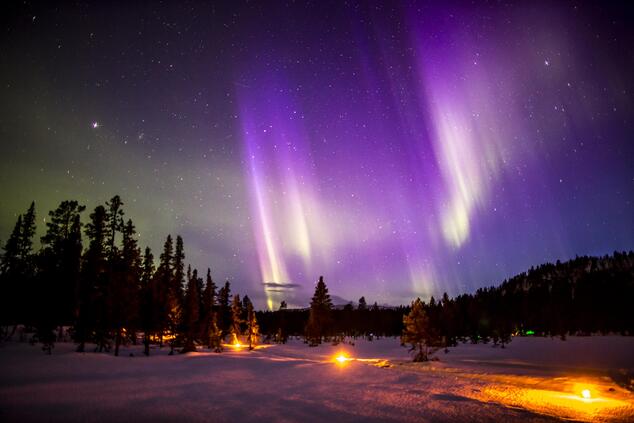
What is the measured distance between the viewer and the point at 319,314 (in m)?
81.0

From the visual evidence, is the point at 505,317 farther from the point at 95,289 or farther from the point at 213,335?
the point at 95,289

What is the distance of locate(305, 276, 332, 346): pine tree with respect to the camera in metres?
80.4

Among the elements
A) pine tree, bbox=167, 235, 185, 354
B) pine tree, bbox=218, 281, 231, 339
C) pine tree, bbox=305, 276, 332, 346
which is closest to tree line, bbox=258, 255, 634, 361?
pine tree, bbox=305, 276, 332, 346

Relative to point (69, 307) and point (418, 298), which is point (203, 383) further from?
point (418, 298)

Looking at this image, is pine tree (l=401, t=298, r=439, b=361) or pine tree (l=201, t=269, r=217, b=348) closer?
pine tree (l=401, t=298, r=439, b=361)

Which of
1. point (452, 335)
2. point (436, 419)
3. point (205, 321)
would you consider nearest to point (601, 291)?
point (452, 335)

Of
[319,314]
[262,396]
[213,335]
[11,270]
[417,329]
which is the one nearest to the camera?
[262,396]

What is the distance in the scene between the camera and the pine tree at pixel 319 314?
8038 cm

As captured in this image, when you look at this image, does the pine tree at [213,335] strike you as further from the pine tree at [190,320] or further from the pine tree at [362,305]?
the pine tree at [362,305]

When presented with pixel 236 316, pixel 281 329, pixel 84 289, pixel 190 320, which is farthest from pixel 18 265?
pixel 281 329

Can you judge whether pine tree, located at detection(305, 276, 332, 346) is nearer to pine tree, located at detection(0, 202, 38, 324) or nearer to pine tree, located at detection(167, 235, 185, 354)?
pine tree, located at detection(167, 235, 185, 354)

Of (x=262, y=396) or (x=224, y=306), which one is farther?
(x=224, y=306)

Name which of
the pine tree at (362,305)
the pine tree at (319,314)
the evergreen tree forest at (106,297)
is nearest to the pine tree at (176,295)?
the evergreen tree forest at (106,297)

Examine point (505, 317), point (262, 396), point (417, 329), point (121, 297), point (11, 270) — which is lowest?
point (505, 317)
